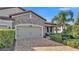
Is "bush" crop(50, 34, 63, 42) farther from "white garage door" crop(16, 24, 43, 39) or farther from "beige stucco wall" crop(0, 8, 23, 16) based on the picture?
"beige stucco wall" crop(0, 8, 23, 16)

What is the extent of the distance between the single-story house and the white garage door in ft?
0.38

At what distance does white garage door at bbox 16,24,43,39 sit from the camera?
698 centimetres

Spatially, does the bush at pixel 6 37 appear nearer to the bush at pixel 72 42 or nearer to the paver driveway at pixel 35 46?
the paver driveway at pixel 35 46

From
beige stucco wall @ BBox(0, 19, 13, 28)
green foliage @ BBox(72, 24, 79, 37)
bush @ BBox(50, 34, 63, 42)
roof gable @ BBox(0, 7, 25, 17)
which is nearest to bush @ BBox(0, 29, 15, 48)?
beige stucco wall @ BBox(0, 19, 13, 28)

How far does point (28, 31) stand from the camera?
7.02 m

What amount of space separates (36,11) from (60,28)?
37.0 inches

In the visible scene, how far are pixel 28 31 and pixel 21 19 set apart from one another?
441 millimetres

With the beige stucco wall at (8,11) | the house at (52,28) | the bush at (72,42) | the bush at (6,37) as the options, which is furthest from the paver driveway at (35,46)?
the beige stucco wall at (8,11)

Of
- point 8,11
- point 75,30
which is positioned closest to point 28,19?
point 8,11

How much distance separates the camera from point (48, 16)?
22.6 ft
